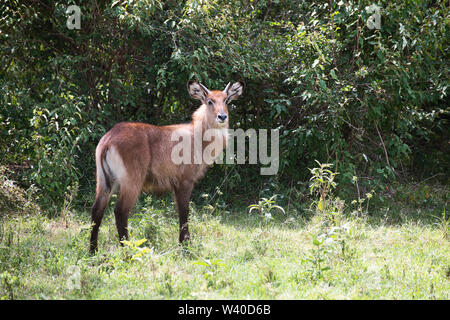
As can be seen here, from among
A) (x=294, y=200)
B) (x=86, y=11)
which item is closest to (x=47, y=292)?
(x=294, y=200)

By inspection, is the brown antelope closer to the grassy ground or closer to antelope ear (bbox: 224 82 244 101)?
antelope ear (bbox: 224 82 244 101)

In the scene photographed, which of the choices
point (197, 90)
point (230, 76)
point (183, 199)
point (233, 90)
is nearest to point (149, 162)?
point (183, 199)

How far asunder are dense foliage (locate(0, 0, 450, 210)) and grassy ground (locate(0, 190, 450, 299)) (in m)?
1.15

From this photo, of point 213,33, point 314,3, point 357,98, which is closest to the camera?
point 357,98

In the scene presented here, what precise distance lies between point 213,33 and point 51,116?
7.50 feet

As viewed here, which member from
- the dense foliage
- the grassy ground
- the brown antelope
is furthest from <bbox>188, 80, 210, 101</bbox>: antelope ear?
the grassy ground

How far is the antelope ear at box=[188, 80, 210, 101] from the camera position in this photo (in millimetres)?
4984

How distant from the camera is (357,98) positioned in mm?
5660

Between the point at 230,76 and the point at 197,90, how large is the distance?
1.66 m

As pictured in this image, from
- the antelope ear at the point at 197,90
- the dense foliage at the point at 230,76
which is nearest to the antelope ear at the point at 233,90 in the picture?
the antelope ear at the point at 197,90

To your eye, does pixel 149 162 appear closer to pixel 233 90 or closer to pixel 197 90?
pixel 197 90

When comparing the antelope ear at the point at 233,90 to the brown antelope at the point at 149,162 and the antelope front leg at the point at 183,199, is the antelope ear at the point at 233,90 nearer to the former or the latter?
the brown antelope at the point at 149,162

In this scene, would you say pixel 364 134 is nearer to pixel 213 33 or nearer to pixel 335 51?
pixel 335 51

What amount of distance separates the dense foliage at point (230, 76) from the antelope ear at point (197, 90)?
0.70 meters
